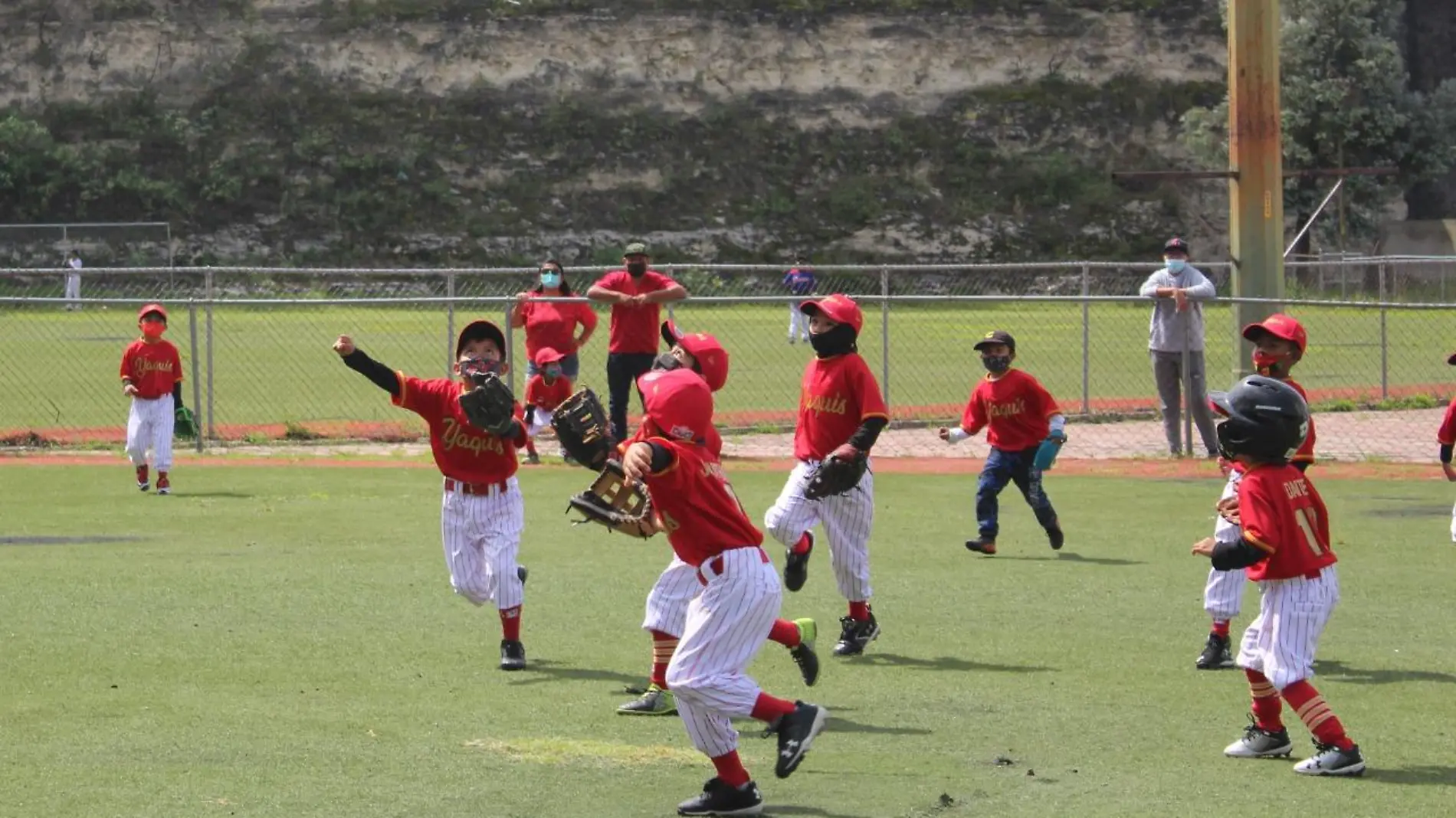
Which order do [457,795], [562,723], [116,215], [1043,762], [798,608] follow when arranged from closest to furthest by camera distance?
1. [457,795]
2. [1043,762]
3. [562,723]
4. [798,608]
5. [116,215]

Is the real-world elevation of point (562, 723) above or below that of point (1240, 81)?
below

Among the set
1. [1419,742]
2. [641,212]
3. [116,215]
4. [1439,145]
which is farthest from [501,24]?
[1419,742]

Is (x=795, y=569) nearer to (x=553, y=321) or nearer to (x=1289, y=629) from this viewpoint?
(x=1289, y=629)

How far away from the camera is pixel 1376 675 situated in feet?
29.2

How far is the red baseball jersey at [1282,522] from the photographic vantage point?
7.05 m

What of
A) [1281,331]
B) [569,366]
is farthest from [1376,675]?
[569,366]

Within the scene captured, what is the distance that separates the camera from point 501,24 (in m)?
47.0

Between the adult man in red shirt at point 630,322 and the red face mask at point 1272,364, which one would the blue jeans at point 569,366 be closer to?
the adult man in red shirt at point 630,322

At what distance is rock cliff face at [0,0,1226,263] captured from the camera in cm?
4509

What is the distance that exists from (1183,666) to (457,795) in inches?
150

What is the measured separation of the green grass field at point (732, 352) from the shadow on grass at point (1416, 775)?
13866 mm

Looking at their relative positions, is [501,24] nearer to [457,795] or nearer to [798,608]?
[798,608]

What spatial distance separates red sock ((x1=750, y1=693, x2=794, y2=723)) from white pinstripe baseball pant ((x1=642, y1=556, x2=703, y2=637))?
54.4 inches

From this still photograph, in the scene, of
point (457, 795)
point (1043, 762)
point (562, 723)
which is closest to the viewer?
point (457, 795)
